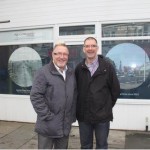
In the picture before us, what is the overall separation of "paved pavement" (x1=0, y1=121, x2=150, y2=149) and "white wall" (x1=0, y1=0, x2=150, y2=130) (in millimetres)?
430

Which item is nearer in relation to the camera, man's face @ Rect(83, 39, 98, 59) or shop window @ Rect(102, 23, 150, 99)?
man's face @ Rect(83, 39, 98, 59)

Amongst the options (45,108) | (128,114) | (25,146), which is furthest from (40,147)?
(128,114)

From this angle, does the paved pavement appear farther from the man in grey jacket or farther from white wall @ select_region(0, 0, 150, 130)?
the man in grey jacket

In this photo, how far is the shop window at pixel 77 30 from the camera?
24.5 ft

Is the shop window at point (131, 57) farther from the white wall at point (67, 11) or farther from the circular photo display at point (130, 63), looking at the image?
the white wall at point (67, 11)

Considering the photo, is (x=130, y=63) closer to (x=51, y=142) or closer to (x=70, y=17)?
(x=70, y=17)

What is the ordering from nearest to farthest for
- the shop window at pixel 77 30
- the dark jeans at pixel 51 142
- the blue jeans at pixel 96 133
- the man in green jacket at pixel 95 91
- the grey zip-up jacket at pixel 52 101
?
the grey zip-up jacket at pixel 52 101 < the dark jeans at pixel 51 142 < the man in green jacket at pixel 95 91 < the blue jeans at pixel 96 133 < the shop window at pixel 77 30

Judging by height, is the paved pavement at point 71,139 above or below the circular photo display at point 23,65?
below

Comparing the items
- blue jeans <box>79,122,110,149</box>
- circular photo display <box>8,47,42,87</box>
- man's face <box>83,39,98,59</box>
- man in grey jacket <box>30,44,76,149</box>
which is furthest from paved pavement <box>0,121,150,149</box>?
man's face <box>83,39,98,59</box>

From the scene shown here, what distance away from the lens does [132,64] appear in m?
7.22

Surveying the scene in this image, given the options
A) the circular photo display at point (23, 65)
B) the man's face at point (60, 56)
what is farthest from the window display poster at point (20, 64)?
the man's face at point (60, 56)

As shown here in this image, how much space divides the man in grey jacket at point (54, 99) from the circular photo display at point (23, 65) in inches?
173

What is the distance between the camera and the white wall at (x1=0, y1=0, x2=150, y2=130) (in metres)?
7.11

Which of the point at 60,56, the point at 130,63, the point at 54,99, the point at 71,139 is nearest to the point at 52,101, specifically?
the point at 54,99
